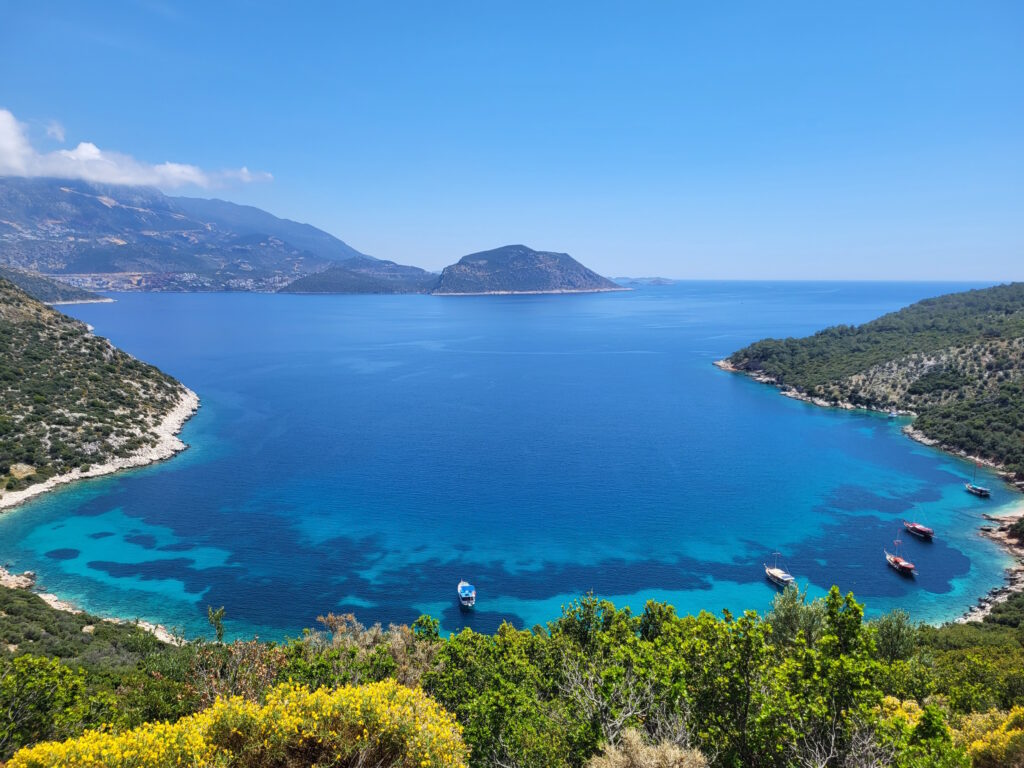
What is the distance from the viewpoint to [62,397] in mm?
75688

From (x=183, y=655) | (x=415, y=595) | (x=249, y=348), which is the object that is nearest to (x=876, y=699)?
(x=183, y=655)

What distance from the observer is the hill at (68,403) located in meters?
65.9

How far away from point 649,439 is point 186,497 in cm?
6465

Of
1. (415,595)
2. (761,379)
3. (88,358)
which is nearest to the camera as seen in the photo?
(415,595)

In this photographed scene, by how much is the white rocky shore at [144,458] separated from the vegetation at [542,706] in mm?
39228

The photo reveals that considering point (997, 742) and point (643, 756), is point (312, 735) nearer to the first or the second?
point (643, 756)

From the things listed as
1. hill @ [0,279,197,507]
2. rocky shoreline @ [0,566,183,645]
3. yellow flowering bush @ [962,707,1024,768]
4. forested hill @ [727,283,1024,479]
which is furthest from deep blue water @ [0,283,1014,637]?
yellow flowering bush @ [962,707,1024,768]

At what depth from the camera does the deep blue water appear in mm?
47062

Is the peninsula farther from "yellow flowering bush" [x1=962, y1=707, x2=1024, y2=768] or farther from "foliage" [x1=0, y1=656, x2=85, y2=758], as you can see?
"foliage" [x1=0, y1=656, x2=85, y2=758]

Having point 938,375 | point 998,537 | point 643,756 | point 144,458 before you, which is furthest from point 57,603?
point 938,375

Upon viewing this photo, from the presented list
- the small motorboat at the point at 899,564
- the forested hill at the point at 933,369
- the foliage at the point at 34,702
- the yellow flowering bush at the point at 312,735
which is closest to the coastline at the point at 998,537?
the forested hill at the point at 933,369

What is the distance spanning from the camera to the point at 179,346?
6973 inches

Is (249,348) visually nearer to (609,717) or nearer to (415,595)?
(415,595)

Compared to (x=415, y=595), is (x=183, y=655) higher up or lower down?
higher up
